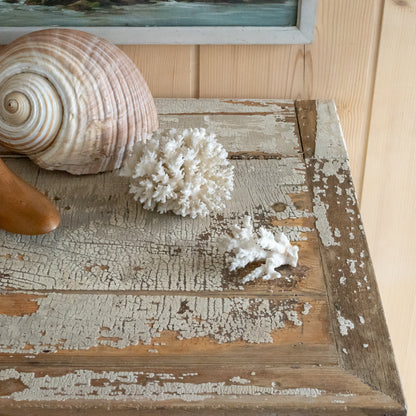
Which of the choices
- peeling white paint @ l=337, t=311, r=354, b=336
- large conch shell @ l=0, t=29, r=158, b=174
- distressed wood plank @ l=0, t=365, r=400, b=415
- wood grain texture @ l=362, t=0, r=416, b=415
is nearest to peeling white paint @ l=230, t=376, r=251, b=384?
distressed wood plank @ l=0, t=365, r=400, b=415

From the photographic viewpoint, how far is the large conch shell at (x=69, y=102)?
0.66 metres

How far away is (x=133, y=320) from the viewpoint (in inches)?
20.4

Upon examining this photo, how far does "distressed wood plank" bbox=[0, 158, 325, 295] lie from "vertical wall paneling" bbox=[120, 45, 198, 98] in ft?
0.82

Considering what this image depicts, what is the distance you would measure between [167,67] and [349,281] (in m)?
0.51

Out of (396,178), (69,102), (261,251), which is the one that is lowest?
(396,178)

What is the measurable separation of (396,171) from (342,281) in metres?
0.48

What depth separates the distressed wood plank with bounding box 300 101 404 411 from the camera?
476 millimetres

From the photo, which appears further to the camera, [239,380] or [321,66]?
[321,66]

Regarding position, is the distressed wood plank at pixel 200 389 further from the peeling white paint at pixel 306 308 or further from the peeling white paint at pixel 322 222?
the peeling white paint at pixel 322 222

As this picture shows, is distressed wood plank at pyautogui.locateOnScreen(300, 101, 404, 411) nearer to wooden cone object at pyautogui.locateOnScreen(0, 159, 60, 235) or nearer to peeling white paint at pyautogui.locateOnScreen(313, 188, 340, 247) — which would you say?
peeling white paint at pyautogui.locateOnScreen(313, 188, 340, 247)

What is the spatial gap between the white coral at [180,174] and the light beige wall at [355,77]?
28cm

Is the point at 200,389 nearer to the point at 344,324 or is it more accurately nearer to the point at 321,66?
the point at 344,324

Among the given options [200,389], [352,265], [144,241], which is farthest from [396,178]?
[200,389]

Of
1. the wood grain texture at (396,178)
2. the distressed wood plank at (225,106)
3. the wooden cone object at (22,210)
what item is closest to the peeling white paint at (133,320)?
the wooden cone object at (22,210)
